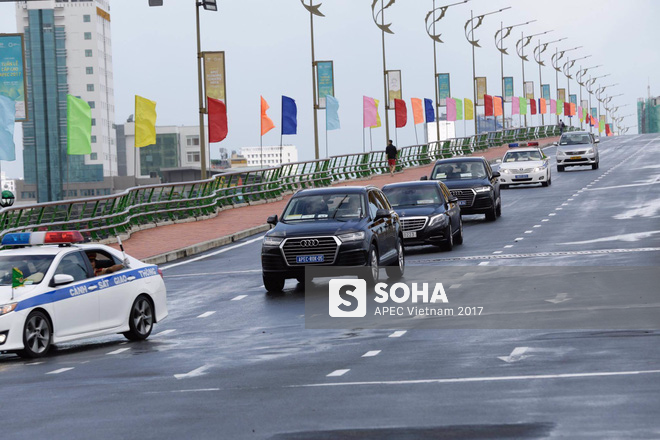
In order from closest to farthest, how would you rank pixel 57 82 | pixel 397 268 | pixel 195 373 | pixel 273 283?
pixel 195 373, pixel 273 283, pixel 397 268, pixel 57 82

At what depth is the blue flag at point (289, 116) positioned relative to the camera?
160 ft

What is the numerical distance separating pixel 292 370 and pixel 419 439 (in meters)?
3.99

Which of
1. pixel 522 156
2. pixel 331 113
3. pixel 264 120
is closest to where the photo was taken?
pixel 264 120

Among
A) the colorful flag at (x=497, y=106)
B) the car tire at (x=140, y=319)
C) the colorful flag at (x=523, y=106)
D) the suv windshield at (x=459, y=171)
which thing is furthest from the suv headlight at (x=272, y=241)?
the colorful flag at (x=523, y=106)

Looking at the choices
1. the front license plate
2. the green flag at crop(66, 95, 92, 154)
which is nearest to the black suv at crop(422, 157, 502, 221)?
the green flag at crop(66, 95, 92, 154)

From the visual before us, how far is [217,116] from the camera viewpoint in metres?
43.1

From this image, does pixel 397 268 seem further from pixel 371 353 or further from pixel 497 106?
pixel 497 106

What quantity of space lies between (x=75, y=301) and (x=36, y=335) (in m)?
0.82

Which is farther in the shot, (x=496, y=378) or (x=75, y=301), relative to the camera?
(x=75, y=301)

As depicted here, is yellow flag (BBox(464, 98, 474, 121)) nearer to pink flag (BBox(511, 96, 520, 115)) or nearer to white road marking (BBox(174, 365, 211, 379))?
pink flag (BBox(511, 96, 520, 115))

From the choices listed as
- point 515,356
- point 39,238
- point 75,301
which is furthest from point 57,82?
point 515,356

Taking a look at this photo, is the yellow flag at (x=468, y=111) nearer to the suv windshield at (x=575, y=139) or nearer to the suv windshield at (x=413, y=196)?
the suv windshield at (x=575, y=139)

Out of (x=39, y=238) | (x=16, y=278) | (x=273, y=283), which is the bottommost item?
(x=273, y=283)

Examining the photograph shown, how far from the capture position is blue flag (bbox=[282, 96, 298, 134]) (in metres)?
48.9
